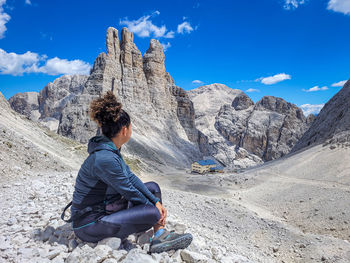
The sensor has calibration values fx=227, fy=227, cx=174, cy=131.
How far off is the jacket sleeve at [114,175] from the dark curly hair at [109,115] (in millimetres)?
523

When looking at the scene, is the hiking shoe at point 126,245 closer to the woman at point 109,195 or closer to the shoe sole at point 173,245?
the woman at point 109,195

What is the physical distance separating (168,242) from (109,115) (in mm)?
2043

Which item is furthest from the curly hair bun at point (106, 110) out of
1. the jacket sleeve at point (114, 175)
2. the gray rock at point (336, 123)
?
the gray rock at point (336, 123)

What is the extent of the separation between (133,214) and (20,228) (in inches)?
84.4

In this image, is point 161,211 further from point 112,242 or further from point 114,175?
point 114,175

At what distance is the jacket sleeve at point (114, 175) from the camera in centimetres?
296

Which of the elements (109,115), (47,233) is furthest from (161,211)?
(47,233)

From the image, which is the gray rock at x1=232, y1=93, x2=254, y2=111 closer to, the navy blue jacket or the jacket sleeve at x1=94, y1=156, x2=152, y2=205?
the navy blue jacket

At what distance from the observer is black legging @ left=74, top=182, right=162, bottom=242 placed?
3156 millimetres

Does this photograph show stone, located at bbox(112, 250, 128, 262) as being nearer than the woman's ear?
Yes

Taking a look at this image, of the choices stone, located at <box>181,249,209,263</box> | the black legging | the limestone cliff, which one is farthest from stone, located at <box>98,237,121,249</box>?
the limestone cliff

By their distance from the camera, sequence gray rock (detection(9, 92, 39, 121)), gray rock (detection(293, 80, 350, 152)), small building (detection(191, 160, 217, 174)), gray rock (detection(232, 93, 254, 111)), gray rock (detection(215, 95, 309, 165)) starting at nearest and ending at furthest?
gray rock (detection(293, 80, 350, 152))
small building (detection(191, 160, 217, 174))
gray rock (detection(215, 95, 309, 165))
gray rock (detection(232, 93, 254, 111))
gray rock (detection(9, 92, 39, 121))

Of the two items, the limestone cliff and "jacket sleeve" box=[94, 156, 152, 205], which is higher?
the limestone cliff

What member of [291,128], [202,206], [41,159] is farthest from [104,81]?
[291,128]
